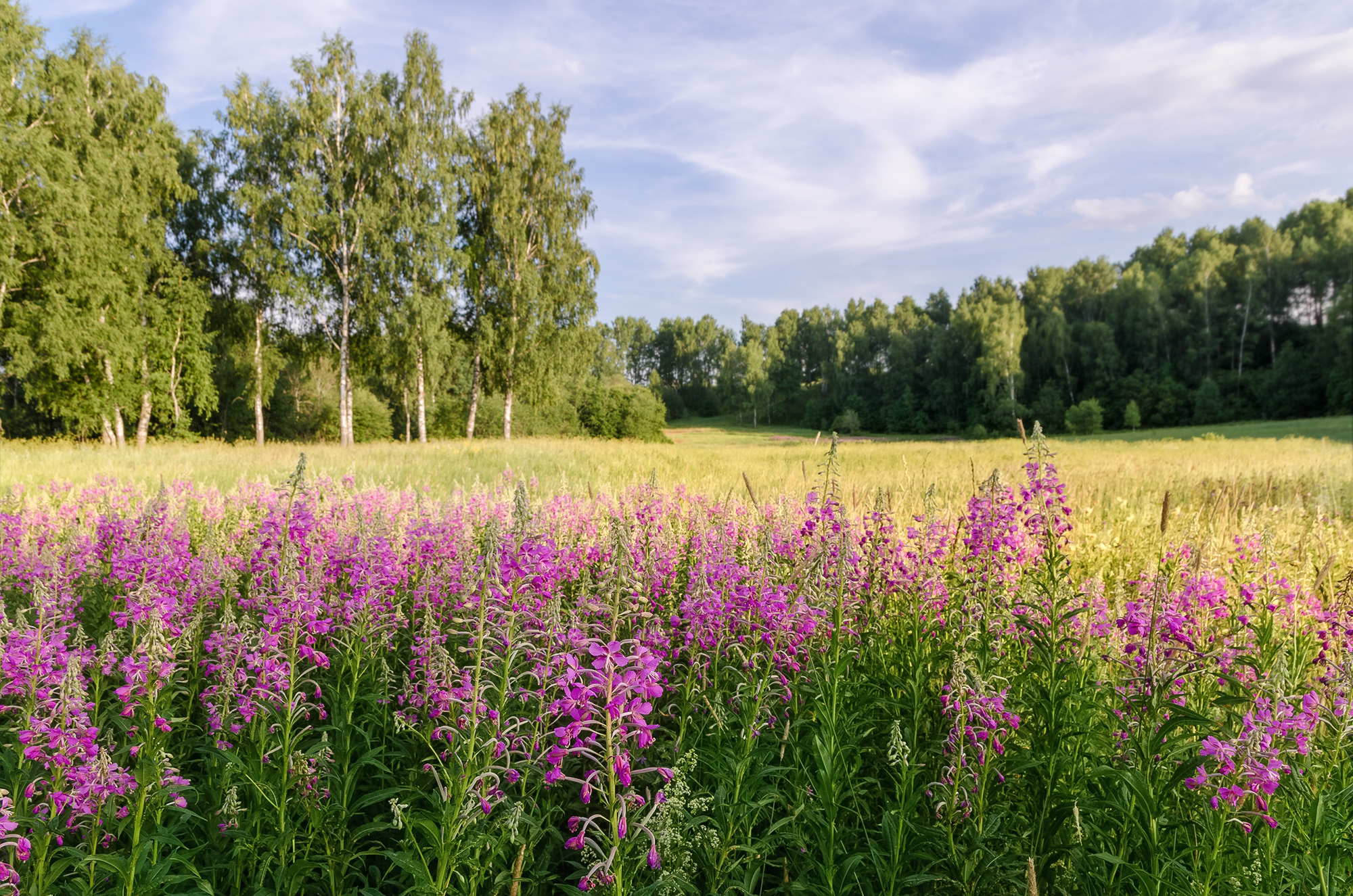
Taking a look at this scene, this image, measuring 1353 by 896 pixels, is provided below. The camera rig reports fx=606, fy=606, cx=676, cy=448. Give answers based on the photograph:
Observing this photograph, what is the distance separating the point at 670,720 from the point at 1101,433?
56916mm

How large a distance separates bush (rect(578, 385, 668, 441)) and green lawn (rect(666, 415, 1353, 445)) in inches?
125

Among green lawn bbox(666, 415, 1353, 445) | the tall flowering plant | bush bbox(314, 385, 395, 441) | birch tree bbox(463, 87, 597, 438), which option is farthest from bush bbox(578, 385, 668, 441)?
the tall flowering plant

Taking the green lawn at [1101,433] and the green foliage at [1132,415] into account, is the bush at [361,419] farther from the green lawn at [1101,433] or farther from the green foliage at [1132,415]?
the green foliage at [1132,415]

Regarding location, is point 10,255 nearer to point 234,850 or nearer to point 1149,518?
point 234,850

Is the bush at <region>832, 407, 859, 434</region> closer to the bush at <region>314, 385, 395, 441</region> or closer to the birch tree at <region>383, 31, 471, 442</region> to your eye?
the bush at <region>314, 385, 395, 441</region>

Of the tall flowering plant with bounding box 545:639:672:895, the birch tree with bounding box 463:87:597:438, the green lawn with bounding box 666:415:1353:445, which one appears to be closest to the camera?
the tall flowering plant with bounding box 545:639:672:895

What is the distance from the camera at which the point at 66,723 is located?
6.25ft

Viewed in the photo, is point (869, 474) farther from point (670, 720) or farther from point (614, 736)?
point (614, 736)

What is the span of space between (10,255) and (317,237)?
8.60 meters

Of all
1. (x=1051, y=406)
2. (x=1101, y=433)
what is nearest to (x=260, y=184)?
(x=1101, y=433)

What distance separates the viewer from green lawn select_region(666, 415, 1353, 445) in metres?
33.5

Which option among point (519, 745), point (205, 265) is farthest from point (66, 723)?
point (205, 265)

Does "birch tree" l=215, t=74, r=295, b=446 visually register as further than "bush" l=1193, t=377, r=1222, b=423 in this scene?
No

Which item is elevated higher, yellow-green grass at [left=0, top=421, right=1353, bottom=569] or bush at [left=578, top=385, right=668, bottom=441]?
bush at [left=578, top=385, right=668, bottom=441]
